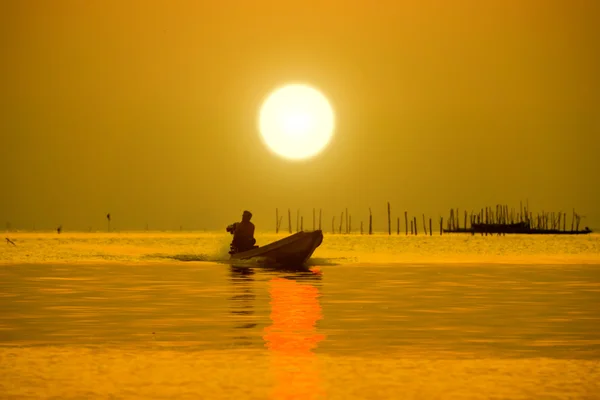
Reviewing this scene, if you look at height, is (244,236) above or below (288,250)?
above

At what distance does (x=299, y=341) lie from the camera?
16.1 meters

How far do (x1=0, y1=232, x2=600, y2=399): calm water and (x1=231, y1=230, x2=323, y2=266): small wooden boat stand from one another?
42.2 ft

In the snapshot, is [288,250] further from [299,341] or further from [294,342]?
[294,342]

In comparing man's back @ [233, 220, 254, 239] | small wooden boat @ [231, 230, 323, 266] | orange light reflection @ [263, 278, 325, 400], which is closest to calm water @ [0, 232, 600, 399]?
orange light reflection @ [263, 278, 325, 400]

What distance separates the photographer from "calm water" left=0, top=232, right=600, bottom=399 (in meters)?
12.0

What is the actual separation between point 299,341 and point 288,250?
1088 inches

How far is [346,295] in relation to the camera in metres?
26.2

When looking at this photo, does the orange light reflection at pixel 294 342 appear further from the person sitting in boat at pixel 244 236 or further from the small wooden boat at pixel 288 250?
the person sitting in boat at pixel 244 236

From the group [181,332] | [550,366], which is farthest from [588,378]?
[181,332]

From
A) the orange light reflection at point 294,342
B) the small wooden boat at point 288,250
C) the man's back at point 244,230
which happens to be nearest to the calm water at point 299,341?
the orange light reflection at point 294,342

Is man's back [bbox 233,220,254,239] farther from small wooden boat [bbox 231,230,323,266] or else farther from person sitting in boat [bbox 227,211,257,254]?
small wooden boat [bbox 231,230,323,266]

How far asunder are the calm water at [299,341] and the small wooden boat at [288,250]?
12.9 metres

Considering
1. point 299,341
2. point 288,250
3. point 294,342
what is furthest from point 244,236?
point 294,342

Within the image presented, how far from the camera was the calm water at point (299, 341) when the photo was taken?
473 inches
